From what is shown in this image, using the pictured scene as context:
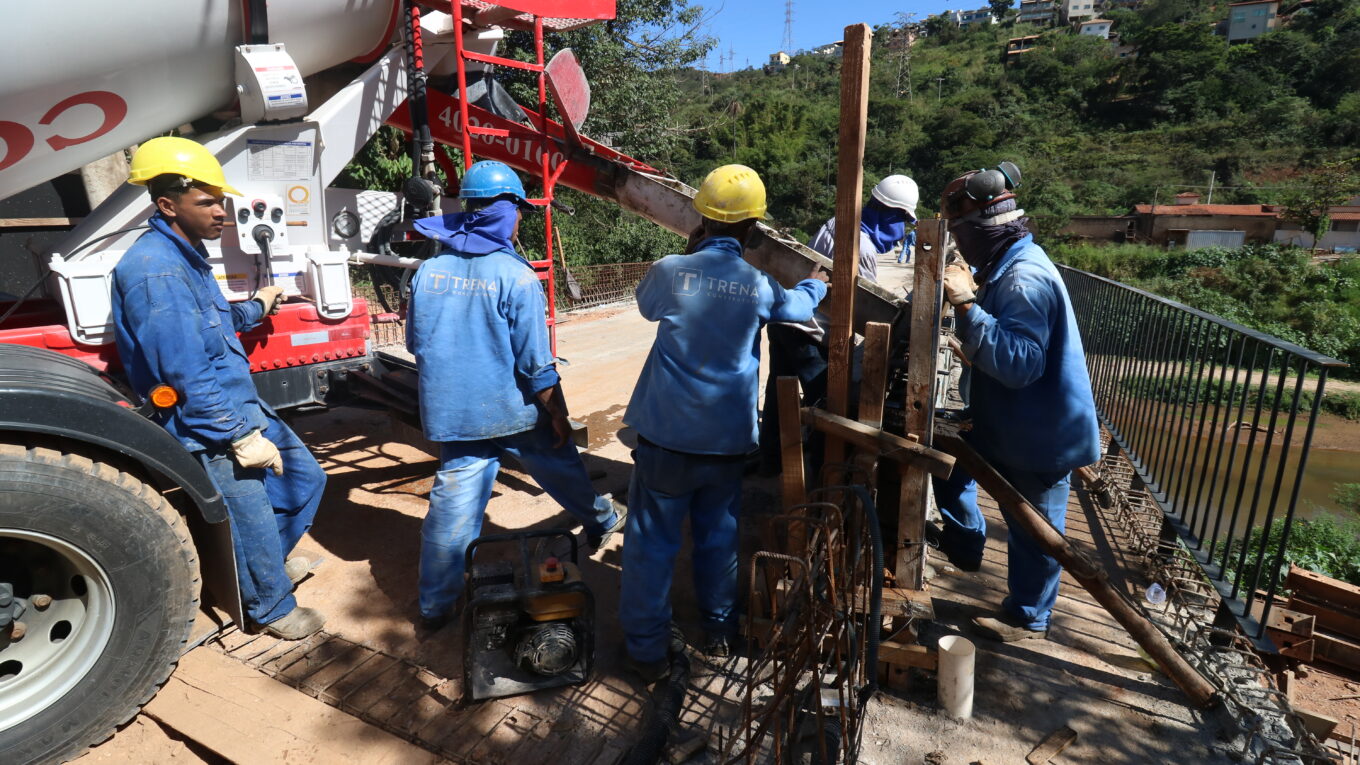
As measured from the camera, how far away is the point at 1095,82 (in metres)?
73.2

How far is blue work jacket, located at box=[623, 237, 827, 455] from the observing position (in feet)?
8.82

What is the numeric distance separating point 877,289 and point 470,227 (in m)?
1.82

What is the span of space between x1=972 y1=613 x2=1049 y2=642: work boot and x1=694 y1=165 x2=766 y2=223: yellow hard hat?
2.10 m

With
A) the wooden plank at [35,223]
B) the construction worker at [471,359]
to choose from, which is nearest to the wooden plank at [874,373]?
the construction worker at [471,359]

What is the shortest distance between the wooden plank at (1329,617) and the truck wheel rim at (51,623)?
552cm

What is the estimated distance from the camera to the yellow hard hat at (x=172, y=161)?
8.50 ft

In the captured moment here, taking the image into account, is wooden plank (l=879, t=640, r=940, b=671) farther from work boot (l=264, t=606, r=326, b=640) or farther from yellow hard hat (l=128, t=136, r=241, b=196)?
yellow hard hat (l=128, t=136, r=241, b=196)

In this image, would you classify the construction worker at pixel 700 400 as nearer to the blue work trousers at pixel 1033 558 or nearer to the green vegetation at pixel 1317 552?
the blue work trousers at pixel 1033 558

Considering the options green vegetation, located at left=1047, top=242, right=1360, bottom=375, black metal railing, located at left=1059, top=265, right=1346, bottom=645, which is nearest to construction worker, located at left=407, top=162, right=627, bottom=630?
black metal railing, located at left=1059, top=265, right=1346, bottom=645

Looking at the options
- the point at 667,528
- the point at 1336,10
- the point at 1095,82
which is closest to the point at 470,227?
the point at 667,528

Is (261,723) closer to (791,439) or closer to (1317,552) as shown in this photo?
(791,439)

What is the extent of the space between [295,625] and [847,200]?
295 cm

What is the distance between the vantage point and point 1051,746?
8.05ft

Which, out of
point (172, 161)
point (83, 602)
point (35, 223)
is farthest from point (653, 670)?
point (35, 223)
